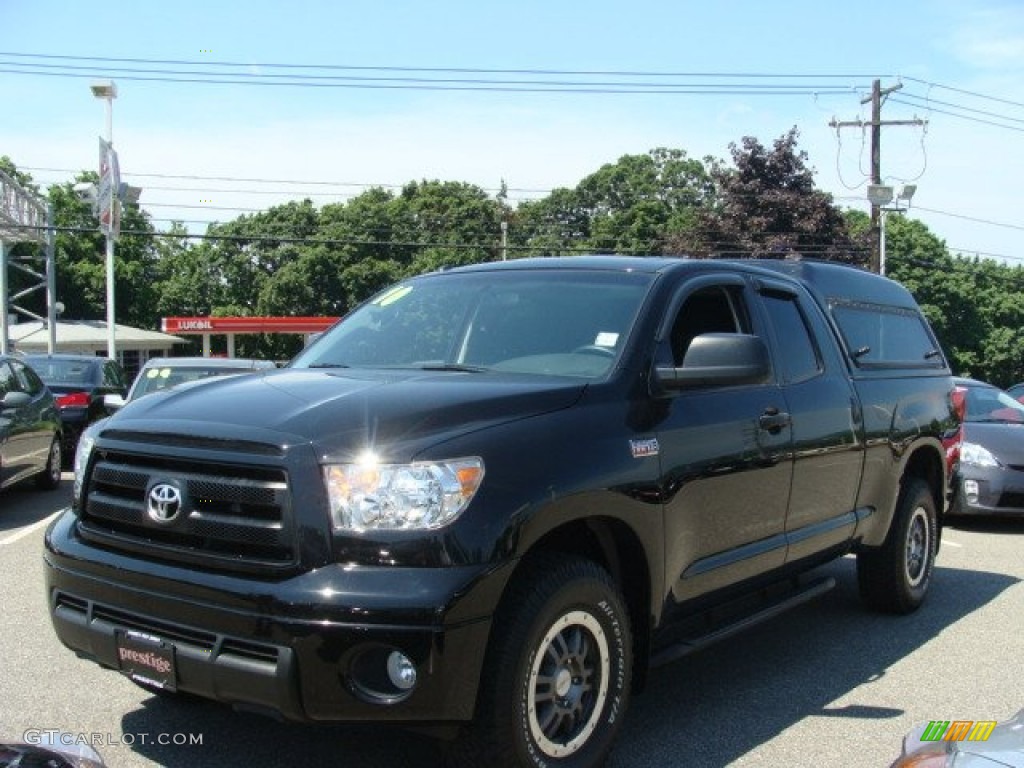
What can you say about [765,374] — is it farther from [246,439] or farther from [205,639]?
[205,639]

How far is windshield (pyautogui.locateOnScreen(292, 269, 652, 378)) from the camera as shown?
13.8 feet

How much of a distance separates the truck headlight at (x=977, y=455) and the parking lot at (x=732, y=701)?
132 inches

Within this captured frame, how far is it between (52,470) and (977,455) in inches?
387

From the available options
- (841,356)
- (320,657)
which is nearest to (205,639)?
(320,657)

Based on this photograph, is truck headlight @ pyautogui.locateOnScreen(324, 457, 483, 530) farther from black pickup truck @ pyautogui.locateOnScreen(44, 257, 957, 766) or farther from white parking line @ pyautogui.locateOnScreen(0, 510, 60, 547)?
white parking line @ pyautogui.locateOnScreen(0, 510, 60, 547)

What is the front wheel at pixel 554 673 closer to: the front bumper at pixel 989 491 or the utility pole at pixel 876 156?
the front bumper at pixel 989 491

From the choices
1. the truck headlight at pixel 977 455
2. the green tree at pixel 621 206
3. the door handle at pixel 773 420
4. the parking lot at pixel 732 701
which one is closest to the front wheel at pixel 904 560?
the parking lot at pixel 732 701

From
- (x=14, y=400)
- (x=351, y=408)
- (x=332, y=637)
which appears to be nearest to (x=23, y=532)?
(x=14, y=400)

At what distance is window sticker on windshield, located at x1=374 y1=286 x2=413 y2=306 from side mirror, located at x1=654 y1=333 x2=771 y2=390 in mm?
1533

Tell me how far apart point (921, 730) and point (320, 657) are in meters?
1.79

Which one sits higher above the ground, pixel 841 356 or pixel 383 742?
pixel 841 356

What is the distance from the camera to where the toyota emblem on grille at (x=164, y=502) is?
11.0 ft

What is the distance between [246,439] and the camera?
129 inches

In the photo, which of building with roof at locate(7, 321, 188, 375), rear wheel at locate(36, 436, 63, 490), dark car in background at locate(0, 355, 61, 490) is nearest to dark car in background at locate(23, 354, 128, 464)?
rear wheel at locate(36, 436, 63, 490)
